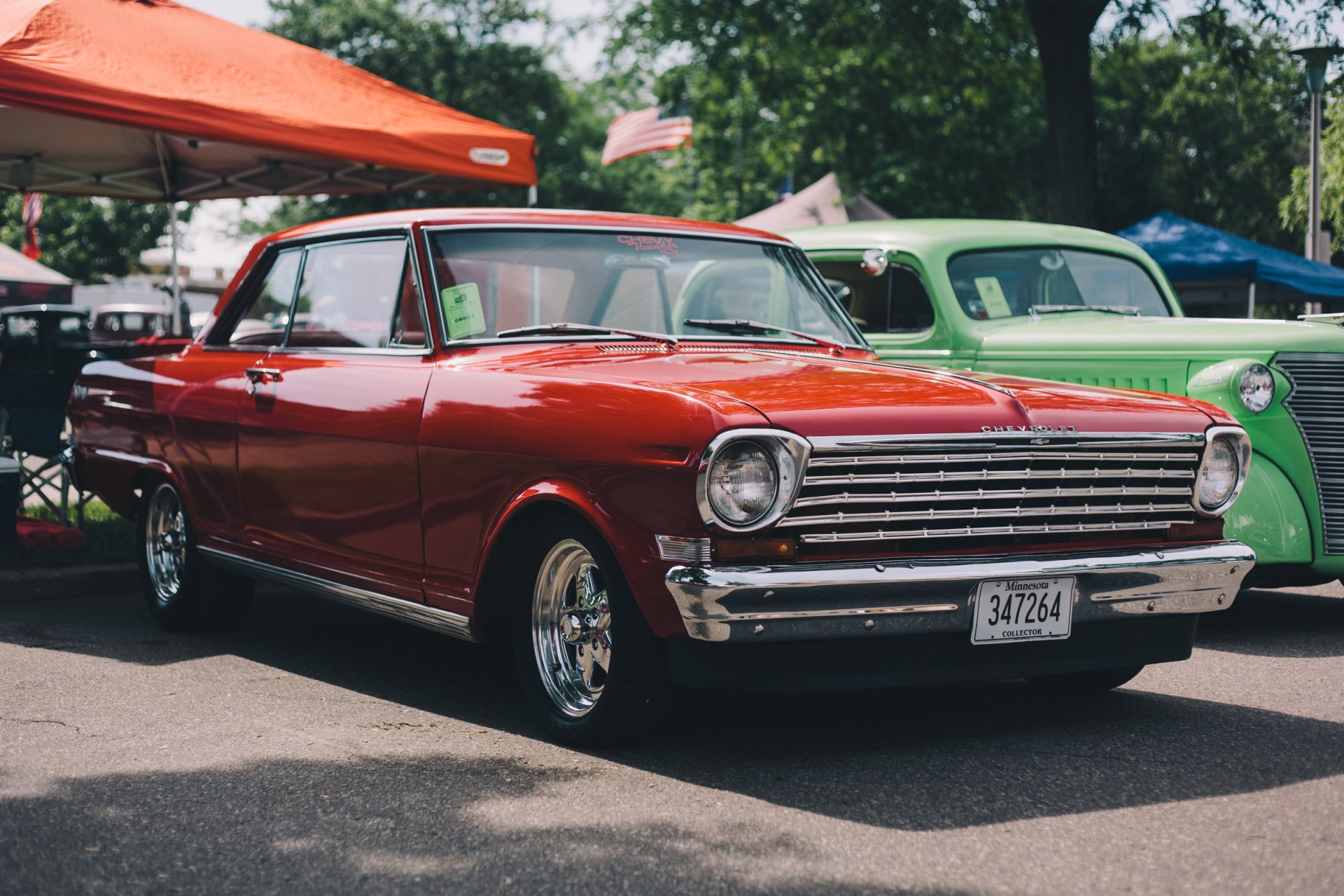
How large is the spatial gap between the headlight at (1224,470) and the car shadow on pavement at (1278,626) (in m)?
1.50

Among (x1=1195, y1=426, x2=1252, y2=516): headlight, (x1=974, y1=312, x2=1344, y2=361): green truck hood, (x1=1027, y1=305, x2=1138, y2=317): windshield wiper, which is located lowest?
(x1=1195, y1=426, x2=1252, y2=516): headlight

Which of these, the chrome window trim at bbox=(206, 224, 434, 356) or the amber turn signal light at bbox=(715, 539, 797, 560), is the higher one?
the chrome window trim at bbox=(206, 224, 434, 356)

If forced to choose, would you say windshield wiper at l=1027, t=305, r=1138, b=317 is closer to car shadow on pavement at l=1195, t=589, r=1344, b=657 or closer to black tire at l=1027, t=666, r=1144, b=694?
car shadow on pavement at l=1195, t=589, r=1344, b=657

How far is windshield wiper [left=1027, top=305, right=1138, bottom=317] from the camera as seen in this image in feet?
24.9

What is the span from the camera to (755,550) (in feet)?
12.7

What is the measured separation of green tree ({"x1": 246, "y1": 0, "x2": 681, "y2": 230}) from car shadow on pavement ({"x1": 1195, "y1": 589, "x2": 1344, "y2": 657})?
35196 millimetres

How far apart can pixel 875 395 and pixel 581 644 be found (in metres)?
1.13

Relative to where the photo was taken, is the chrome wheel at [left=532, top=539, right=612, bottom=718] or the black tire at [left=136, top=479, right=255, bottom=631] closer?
the chrome wheel at [left=532, top=539, right=612, bottom=718]

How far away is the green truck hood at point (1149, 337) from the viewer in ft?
20.7

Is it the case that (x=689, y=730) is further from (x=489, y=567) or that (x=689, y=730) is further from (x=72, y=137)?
(x=72, y=137)

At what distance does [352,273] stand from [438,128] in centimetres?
419

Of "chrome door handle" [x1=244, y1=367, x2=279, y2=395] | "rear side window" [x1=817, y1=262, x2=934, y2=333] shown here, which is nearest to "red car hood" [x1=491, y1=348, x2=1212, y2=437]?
"chrome door handle" [x1=244, y1=367, x2=279, y2=395]

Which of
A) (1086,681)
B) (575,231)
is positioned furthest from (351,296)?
(1086,681)

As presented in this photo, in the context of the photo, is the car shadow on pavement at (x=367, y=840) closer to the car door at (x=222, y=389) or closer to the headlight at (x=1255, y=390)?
the car door at (x=222, y=389)
